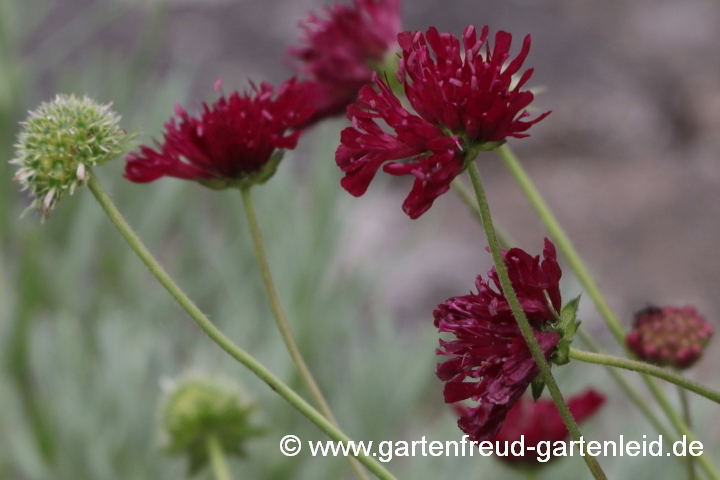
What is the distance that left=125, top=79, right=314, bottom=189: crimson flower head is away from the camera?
304mm

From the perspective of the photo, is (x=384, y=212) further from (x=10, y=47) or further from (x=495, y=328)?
(x=495, y=328)

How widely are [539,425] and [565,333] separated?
0.20m

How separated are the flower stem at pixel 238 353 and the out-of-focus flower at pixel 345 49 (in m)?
0.16

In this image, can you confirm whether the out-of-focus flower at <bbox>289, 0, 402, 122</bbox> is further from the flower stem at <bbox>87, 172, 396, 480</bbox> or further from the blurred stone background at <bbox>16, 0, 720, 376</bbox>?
the blurred stone background at <bbox>16, 0, 720, 376</bbox>

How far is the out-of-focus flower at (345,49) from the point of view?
0.42 meters

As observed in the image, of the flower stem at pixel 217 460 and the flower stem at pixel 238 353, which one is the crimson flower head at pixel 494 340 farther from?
the flower stem at pixel 217 460

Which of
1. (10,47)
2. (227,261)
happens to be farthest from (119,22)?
(227,261)

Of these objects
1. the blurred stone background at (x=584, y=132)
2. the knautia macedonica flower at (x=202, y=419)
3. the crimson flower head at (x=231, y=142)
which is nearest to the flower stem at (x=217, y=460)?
the knautia macedonica flower at (x=202, y=419)

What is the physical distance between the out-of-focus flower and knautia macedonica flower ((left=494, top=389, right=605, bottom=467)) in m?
0.15

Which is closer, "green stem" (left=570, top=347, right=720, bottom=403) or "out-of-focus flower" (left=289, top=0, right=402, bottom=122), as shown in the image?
"green stem" (left=570, top=347, right=720, bottom=403)

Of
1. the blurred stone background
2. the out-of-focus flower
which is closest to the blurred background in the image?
the blurred stone background

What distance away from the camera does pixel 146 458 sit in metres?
0.86

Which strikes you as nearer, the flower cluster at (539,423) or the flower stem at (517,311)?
the flower stem at (517,311)

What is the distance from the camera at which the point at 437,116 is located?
0.24 metres
